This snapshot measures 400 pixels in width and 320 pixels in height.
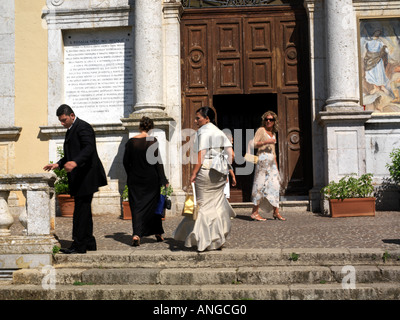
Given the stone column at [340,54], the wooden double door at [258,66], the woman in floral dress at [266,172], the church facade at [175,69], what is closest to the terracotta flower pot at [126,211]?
the church facade at [175,69]

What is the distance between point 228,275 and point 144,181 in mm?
2096

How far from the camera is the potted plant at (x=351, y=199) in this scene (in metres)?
9.22

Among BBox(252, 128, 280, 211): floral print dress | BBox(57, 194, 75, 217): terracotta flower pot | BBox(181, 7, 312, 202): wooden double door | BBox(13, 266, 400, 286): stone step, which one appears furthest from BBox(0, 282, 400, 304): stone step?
BBox(181, 7, 312, 202): wooden double door

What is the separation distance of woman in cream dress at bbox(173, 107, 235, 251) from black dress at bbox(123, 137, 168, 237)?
76cm

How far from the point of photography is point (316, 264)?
19.0 feet

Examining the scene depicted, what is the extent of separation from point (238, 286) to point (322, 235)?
7.26 feet

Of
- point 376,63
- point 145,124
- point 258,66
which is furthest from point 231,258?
point 376,63

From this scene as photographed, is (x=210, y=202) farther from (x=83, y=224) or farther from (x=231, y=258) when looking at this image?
(x=83, y=224)

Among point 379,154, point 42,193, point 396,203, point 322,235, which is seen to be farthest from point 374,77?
point 42,193

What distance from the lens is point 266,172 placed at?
927 centimetres

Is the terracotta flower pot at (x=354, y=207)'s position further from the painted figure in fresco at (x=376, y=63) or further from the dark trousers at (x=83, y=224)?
the dark trousers at (x=83, y=224)

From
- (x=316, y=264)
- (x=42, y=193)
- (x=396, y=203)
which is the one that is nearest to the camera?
(x=316, y=264)

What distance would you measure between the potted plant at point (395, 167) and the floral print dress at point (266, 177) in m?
2.40

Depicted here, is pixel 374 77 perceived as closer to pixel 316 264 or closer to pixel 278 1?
pixel 278 1
